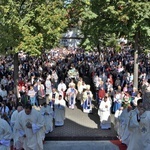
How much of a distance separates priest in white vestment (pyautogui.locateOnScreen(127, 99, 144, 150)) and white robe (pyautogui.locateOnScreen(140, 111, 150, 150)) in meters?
0.16

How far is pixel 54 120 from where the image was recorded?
53.0ft

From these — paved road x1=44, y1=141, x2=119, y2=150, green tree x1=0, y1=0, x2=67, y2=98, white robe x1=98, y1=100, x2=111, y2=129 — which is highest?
green tree x1=0, y1=0, x2=67, y2=98

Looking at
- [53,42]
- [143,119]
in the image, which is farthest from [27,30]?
[143,119]

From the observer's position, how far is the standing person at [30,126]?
34.4 ft

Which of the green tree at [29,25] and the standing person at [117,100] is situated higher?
the green tree at [29,25]

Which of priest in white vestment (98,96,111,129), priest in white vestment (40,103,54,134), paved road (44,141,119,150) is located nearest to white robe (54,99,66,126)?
priest in white vestment (40,103,54,134)

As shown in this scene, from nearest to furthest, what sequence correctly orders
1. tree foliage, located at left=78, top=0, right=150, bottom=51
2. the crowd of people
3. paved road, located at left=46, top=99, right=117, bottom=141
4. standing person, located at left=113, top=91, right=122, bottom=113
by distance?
1. the crowd of people
2. paved road, located at left=46, top=99, right=117, bottom=141
3. standing person, located at left=113, top=91, right=122, bottom=113
4. tree foliage, located at left=78, top=0, right=150, bottom=51

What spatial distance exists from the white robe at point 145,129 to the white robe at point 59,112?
568cm

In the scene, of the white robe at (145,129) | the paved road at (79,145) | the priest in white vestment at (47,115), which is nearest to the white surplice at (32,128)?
the paved road at (79,145)

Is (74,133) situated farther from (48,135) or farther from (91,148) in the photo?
(91,148)

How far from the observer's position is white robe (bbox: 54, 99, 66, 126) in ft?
51.1

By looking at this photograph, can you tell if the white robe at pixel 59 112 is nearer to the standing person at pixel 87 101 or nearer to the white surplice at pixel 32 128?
the standing person at pixel 87 101

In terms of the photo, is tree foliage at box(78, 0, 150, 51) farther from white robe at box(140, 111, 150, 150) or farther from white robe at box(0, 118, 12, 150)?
white robe at box(0, 118, 12, 150)

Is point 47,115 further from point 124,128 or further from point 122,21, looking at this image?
point 122,21
